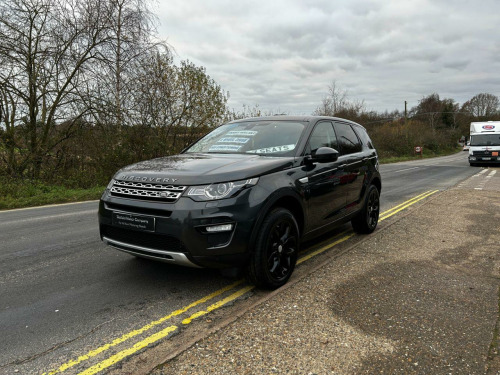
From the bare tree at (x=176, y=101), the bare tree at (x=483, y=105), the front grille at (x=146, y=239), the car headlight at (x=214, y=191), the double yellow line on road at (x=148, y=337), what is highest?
the bare tree at (x=483, y=105)

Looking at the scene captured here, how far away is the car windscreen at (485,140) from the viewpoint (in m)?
24.1

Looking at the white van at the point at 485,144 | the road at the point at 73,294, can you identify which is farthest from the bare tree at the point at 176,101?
the white van at the point at 485,144

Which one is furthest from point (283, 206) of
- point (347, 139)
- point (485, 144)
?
point (485, 144)

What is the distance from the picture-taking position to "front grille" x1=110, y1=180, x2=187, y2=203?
3.20 meters

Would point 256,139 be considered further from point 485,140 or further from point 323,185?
point 485,140

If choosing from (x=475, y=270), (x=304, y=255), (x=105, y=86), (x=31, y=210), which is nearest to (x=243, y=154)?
(x=304, y=255)

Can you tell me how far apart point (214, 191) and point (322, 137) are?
2067 millimetres

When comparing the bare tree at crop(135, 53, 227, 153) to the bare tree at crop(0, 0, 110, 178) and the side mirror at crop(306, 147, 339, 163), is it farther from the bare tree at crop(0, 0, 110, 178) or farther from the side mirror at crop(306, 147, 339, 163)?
the side mirror at crop(306, 147, 339, 163)

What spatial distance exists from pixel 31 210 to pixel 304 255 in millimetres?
7364

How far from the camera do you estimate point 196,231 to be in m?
3.11

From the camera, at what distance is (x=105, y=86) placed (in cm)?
1368

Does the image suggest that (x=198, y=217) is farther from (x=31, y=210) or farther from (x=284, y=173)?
(x=31, y=210)

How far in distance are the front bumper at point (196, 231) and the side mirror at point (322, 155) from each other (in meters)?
1.02

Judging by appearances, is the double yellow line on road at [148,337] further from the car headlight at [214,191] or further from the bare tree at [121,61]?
the bare tree at [121,61]
